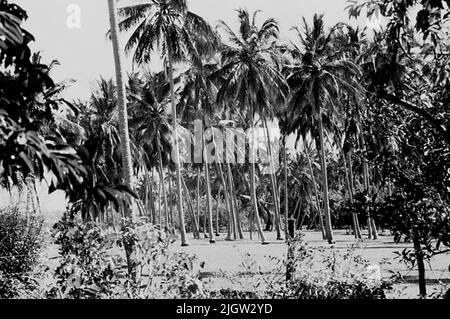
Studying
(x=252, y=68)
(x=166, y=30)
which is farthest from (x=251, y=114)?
(x=166, y=30)

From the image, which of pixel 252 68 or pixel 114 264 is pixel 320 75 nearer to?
pixel 252 68

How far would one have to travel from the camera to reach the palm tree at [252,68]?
33.4 m

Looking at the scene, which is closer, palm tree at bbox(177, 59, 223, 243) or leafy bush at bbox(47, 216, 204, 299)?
leafy bush at bbox(47, 216, 204, 299)

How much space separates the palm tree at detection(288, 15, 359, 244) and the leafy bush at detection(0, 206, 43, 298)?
2251 centimetres

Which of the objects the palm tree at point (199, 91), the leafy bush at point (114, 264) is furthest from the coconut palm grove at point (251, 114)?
the palm tree at point (199, 91)

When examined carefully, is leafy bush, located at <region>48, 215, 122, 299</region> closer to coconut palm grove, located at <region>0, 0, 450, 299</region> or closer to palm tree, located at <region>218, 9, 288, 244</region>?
coconut palm grove, located at <region>0, 0, 450, 299</region>

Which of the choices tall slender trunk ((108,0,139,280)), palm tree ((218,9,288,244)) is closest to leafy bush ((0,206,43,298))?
tall slender trunk ((108,0,139,280))

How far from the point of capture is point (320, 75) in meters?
33.1

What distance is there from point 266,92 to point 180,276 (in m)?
29.1

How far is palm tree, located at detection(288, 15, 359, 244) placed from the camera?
33.1 meters

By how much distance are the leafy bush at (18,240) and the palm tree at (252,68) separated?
21.5 m

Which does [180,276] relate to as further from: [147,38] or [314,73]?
[314,73]

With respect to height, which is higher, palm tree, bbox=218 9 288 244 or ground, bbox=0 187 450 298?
palm tree, bbox=218 9 288 244

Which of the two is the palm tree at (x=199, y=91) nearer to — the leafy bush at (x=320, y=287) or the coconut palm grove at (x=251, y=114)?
the coconut palm grove at (x=251, y=114)
